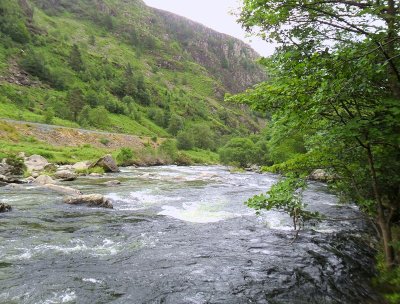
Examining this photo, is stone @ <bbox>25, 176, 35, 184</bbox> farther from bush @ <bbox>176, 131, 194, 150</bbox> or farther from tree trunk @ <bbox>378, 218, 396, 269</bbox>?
bush @ <bbox>176, 131, 194, 150</bbox>

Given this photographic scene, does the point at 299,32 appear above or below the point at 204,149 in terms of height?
above

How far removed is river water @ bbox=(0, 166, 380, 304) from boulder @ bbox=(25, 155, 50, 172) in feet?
63.7

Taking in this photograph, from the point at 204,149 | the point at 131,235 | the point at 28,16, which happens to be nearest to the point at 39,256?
the point at 131,235

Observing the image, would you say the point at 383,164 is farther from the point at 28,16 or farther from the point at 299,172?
the point at 28,16

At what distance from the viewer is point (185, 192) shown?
30172 mm

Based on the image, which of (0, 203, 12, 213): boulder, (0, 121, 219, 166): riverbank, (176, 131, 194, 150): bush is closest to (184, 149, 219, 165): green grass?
(176, 131, 194, 150): bush

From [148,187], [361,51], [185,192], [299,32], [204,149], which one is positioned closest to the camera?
[361,51]

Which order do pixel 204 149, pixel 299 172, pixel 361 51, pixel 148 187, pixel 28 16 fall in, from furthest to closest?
pixel 28 16
pixel 204 149
pixel 148 187
pixel 299 172
pixel 361 51

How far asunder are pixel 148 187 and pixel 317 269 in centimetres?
2262

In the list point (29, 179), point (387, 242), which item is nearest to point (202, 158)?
point (29, 179)

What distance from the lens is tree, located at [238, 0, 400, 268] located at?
705 centimetres

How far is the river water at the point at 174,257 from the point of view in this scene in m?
9.40

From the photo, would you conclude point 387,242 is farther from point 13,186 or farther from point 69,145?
point 69,145

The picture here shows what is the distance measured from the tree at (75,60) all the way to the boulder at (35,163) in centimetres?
11146
